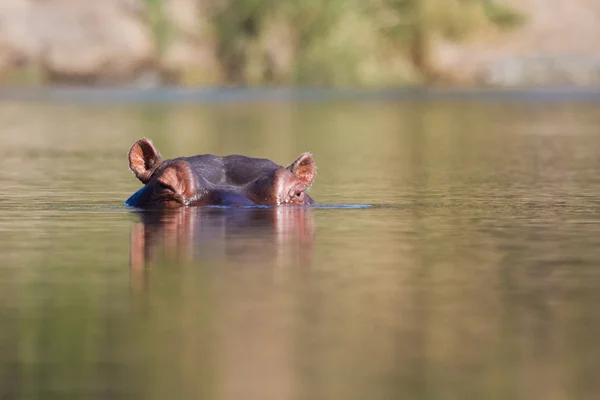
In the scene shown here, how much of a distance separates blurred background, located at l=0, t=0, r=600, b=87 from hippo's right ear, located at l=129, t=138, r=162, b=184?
30.1 m

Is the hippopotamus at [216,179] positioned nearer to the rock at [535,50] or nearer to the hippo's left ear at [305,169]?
the hippo's left ear at [305,169]

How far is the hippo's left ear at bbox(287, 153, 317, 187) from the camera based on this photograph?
372 inches

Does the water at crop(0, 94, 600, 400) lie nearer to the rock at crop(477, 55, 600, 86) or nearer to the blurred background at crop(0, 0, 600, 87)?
the blurred background at crop(0, 0, 600, 87)

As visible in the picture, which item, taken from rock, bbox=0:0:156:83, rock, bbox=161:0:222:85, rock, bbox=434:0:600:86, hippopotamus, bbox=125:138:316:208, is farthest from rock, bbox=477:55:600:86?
hippopotamus, bbox=125:138:316:208

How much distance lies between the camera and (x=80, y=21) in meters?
40.2

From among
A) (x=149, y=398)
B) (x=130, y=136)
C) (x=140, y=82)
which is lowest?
(x=149, y=398)

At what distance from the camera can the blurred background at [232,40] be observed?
130 ft

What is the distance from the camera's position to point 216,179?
371 inches

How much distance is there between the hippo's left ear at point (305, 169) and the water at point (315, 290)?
187 millimetres

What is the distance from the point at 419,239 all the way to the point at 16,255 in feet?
6.32

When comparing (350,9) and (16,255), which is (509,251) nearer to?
(16,255)

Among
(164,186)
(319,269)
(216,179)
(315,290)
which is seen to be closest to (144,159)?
(164,186)

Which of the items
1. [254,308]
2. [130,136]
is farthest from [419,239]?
[130,136]

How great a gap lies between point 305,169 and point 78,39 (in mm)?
30822
